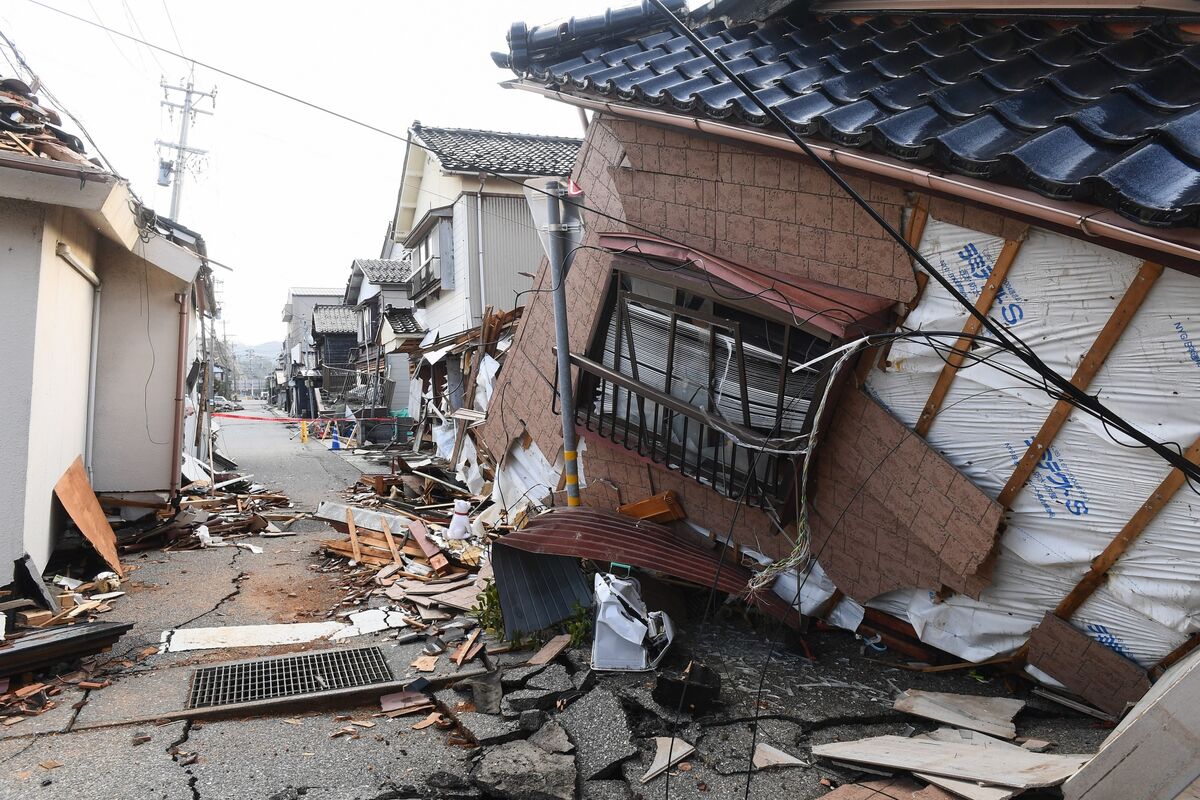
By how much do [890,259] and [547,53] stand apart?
4092mm

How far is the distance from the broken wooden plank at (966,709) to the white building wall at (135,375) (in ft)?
33.0

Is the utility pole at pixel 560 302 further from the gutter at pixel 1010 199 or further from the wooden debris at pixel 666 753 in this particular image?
the wooden debris at pixel 666 753

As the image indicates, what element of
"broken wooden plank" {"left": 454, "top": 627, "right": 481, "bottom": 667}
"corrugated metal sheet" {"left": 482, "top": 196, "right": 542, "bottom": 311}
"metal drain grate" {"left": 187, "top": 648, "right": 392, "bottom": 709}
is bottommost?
"metal drain grate" {"left": 187, "top": 648, "right": 392, "bottom": 709}

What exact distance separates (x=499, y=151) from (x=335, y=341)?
30.6 m

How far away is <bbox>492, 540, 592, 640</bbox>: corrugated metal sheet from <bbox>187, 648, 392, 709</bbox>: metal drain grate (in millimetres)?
1124

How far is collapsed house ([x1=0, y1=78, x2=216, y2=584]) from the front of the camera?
6.48 m

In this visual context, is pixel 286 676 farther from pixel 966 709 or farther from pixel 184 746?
pixel 966 709

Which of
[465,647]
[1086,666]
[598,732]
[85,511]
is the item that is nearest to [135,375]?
[85,511]

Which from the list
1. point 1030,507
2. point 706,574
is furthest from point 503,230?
point 1030,507

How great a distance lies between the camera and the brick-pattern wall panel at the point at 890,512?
182 inches

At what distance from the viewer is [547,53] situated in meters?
7.10

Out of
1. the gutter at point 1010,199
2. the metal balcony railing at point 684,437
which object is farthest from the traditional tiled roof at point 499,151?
the gutter at point 1010,199

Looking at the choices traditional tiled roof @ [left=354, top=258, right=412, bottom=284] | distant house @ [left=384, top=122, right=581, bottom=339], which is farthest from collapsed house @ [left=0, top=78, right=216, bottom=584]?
traditional tiled roof @ [left=354, top=258, right=412, bottom=284]

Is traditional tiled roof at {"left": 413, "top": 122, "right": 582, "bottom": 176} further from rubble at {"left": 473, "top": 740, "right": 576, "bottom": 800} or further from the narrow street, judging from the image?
rubble at {"left": 473, "top": 740, "right": 576, "bottom": 800}
